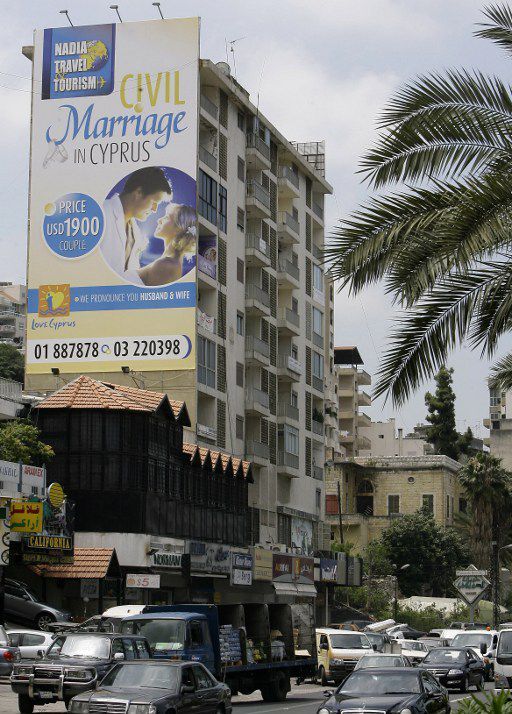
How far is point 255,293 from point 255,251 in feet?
7.32

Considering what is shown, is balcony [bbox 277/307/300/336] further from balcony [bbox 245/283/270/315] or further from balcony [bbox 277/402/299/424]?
balcony [bbox 277/402/299/424]

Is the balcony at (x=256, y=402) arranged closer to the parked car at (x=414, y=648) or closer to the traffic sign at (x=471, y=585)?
the parked car at (x=414, y=648)

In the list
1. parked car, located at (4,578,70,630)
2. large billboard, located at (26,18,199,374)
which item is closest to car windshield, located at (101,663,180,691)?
parked car, located at (4,578,70,630)

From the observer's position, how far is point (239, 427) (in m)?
69.2

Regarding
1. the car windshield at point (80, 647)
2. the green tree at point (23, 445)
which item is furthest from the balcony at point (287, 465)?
the car windshield at point (80, 647)

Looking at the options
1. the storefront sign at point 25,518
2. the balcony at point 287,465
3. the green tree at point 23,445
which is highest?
the balcony at point 287,465

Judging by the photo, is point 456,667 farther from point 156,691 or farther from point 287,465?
point 287,465

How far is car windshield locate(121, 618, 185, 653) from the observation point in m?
27.7

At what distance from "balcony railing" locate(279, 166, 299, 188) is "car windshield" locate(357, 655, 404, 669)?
1822 inches

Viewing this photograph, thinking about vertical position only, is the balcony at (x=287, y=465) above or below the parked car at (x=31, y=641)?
above

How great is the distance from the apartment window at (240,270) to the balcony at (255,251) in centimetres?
74

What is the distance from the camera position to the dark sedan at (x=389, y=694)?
2277cm

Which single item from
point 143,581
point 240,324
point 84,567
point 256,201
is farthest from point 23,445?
point 256,201

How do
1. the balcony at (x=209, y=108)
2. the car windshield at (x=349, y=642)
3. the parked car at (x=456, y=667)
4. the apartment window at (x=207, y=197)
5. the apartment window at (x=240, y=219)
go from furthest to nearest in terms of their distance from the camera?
1. the apartment window at (x=240, y=219)
2. the balcony at (x=209, y=108)
3. the apartment window at (x=207, y=197)
4. the car windshield at (x=349, y=642)
5. the parked car at (x=456, y=667)
